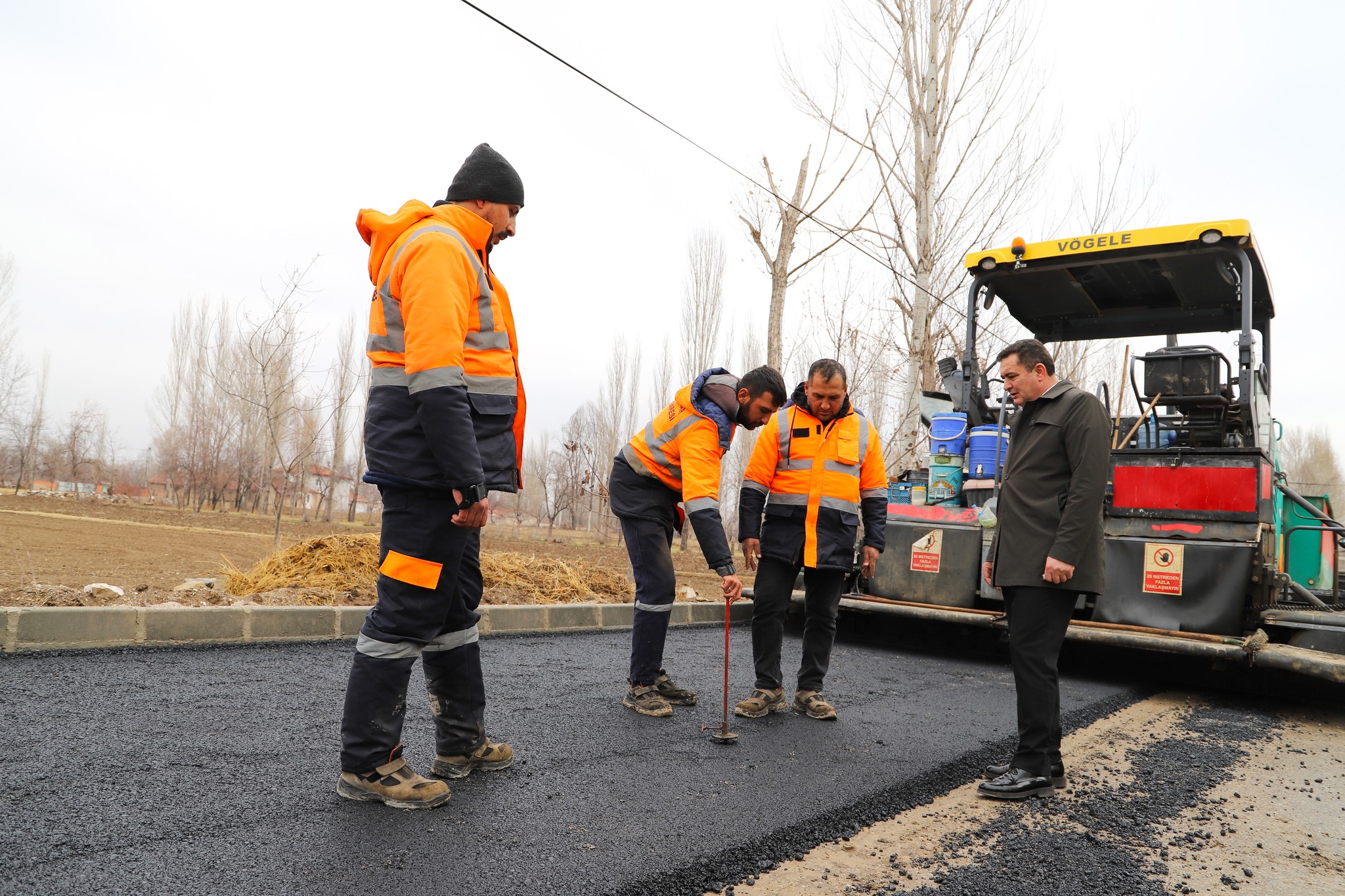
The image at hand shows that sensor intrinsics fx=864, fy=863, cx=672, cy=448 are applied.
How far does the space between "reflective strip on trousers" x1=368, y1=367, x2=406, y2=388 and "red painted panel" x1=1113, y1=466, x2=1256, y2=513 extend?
4.89 meters

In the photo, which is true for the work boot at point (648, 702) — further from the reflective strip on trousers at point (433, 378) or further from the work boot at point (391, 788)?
the reflective strip on trousers at point (433, 378)

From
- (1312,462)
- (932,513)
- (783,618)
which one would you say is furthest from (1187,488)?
(1312,462)

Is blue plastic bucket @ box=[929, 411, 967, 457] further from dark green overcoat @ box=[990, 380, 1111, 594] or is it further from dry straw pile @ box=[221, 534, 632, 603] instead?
dry straw pile @ box=[221, 534, 632, 603]

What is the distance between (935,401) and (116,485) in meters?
50.7

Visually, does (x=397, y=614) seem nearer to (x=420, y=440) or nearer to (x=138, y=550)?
(x=420, y=440)

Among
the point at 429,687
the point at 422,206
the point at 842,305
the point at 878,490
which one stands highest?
the point at 842,305

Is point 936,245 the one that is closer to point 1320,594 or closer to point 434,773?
point 1320,594

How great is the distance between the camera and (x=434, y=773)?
119 inches

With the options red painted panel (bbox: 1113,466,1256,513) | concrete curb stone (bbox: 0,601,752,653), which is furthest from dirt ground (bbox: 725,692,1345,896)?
concrete curb stone (bbox: 0,601,752,653)

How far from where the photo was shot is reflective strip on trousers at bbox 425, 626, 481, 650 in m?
3.02

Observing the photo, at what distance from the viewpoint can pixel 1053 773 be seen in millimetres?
3402

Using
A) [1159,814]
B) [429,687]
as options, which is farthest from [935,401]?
[429,687]

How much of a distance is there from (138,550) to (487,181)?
1173 cm

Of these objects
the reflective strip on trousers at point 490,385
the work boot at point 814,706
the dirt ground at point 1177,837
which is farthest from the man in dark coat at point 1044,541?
the reflective strip on trousers at point 490,385
